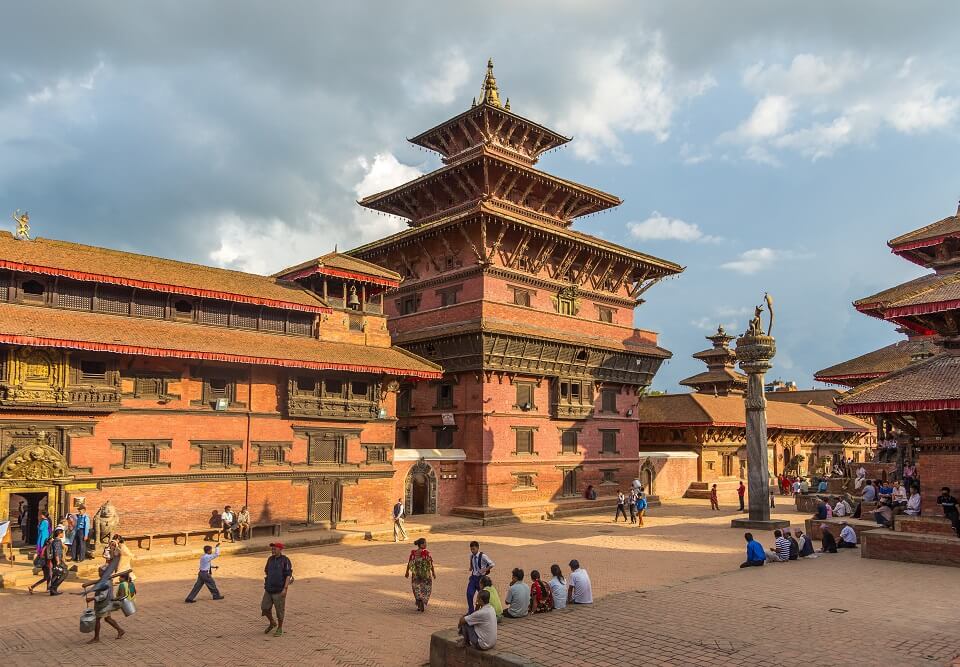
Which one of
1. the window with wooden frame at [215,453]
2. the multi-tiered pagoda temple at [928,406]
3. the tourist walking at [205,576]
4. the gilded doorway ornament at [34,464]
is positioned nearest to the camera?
the tourist walking at [205,576]

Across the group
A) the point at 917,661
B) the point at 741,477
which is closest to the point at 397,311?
the point at 741,477

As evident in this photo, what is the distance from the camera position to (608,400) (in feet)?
136

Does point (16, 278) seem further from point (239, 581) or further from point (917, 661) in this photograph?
point (917, 661)

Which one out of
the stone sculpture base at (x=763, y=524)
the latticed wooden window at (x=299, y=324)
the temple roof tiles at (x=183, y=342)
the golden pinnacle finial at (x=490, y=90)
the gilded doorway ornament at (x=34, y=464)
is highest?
the golden pinnacle finial at (x=490, y=90)

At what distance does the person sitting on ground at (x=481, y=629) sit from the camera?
36.6ft

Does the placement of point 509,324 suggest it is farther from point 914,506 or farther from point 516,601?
point 516,601

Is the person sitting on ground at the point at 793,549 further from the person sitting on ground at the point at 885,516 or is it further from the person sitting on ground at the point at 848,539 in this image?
the person sitting on ground at the point at 848,539

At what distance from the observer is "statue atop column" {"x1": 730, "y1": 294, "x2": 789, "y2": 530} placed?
97.1 feet

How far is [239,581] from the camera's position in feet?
63.7

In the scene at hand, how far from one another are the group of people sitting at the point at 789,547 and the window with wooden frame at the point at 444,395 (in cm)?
1821

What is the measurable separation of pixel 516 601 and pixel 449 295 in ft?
84.3

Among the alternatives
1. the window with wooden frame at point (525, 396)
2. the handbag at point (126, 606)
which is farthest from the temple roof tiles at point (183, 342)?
the handbag at point (126, 606)

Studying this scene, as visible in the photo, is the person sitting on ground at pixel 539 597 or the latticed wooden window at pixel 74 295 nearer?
the person sitting on ground at pixel 539 597

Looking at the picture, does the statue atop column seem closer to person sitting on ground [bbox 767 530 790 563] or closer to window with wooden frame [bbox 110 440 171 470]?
person sitting on ground [bbox 767 530 790 563]
